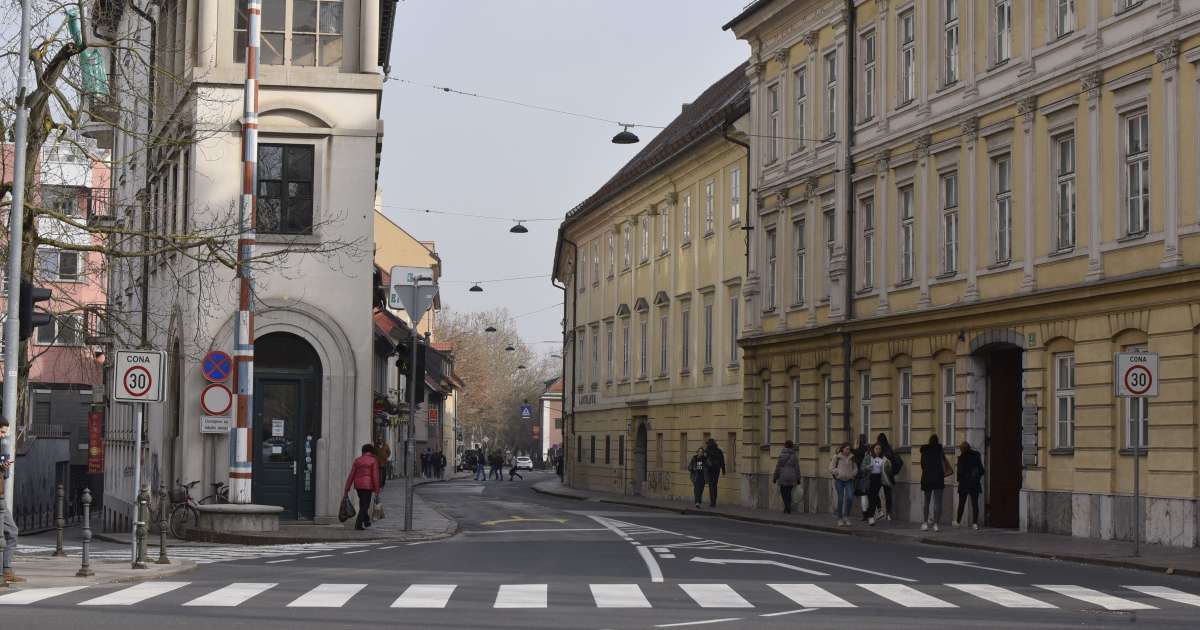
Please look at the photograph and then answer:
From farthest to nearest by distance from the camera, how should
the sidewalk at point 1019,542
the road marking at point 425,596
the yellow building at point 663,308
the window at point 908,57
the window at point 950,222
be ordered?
the yellow building at point 663,308
the window at point 908,57
the window at point 950,222
the sidewalk at point 1019,542
the road marking at point 425,596

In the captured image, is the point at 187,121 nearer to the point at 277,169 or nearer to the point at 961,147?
the point at 277,169

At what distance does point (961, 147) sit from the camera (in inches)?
1409

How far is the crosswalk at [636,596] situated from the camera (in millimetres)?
16641

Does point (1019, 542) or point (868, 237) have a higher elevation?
point (868, 237)

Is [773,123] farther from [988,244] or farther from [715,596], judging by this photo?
[715,596]

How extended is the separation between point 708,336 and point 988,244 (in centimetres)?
2029

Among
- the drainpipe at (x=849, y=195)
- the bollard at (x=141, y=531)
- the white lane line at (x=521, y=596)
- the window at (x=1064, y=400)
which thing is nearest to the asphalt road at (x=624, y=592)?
the white lane line at (x=521, y=596)

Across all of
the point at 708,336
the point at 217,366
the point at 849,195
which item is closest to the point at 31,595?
the point at 217,366

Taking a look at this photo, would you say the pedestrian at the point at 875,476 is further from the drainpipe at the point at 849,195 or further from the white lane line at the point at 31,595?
the white lane line at the point at 31,595

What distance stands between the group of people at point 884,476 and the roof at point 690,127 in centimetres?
1278

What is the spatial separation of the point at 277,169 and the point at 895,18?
1480cm

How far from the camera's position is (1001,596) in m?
17.8

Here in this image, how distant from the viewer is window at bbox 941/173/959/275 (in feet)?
119

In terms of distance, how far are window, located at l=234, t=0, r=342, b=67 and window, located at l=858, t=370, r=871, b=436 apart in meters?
14.9
